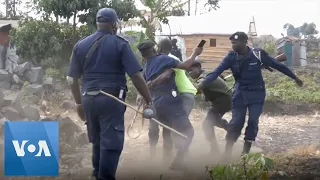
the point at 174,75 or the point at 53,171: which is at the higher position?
the point at 174,75

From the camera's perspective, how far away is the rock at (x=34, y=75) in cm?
1503

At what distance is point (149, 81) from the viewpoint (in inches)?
255

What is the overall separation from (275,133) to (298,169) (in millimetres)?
3737

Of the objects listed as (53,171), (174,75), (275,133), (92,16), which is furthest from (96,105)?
(92,16)

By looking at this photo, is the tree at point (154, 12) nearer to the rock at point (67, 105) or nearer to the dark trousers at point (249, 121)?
the rock at point (67, 105)

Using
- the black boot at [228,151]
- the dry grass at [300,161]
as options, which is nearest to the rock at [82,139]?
the black boot at [228,151]

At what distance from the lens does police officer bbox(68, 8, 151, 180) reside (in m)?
4.55

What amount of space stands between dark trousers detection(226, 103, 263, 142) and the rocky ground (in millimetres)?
396

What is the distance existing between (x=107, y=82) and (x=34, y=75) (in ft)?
36.6

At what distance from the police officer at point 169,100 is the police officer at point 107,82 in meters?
1.69

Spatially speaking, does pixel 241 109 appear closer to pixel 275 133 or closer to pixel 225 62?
pixel 225 62

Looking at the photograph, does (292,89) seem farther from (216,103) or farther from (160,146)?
(216,103)

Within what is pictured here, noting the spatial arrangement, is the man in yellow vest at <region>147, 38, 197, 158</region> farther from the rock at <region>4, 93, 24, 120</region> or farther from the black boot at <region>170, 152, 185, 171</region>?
the rock at <region>4, 93, 24, 120</region>

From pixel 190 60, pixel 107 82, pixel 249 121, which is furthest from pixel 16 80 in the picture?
pixel 107 82
